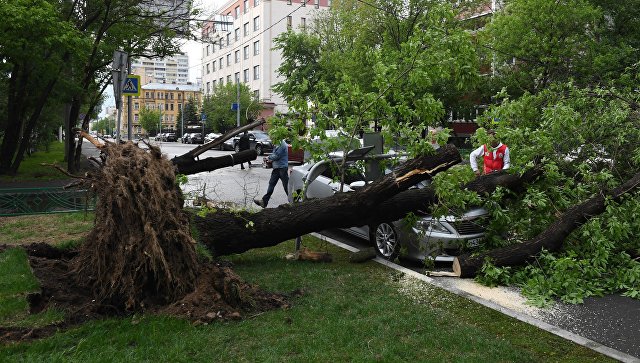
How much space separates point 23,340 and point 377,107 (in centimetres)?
518

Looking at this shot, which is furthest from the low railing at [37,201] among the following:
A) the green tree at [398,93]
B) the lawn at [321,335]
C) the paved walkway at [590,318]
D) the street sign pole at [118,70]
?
the paved walkway at [590,318]

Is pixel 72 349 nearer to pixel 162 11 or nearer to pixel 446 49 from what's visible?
pixel 446 49

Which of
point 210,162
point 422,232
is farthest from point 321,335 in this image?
point 210,162

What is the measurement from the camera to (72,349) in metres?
4.03

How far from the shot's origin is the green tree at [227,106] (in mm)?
63562

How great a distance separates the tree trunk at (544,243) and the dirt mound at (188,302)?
248cm

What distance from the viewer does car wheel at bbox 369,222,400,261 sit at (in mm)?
7742

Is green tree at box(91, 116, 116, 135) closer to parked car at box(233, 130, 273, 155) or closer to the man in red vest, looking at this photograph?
parked car at box(233, 130, 273, 155)

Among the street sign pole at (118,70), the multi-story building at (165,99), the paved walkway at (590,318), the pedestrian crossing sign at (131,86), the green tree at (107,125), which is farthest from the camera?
the green tree at (107,125)

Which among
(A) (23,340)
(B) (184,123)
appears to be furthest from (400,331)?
(B) (184,123)

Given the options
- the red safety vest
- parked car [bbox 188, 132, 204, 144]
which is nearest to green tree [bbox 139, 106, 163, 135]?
parked car [bbox 188, 132, 204, 144]

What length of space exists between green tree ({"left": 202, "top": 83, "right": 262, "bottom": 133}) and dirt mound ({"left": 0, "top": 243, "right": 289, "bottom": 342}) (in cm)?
5682

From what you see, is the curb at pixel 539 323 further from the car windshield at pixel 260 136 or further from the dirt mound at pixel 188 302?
the car windshield at pixel 260 136

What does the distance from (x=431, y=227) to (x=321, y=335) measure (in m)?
3.35
